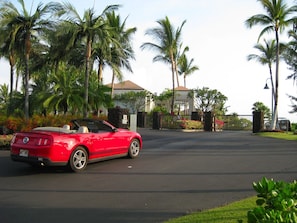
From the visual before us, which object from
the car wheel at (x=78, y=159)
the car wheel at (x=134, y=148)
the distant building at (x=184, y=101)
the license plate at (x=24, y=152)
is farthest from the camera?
the distant building at (x=184, y=101)

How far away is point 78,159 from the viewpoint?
9.31m

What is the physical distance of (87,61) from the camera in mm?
18859

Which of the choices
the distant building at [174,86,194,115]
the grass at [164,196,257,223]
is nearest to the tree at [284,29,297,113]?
the distant building at [174,86,194,115]

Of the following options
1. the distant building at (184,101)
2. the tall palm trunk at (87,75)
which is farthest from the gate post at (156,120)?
the tall palm trunk at (87,75)

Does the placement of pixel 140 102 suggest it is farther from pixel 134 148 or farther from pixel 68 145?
pixel 68 145

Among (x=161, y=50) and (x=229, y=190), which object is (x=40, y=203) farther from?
(x=161, y=50)

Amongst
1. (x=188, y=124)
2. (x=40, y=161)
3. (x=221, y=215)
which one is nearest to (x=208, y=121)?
→ (x=188, y=124)

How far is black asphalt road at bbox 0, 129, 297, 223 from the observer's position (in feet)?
18.7

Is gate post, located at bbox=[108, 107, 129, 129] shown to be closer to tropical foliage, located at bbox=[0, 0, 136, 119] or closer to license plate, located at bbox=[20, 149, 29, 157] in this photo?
tropical foliage, located at bbox=[0, 0, 136, 119]

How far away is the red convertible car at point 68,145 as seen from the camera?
28.6 feet

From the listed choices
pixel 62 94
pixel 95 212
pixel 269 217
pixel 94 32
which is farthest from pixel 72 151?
pixel 62 94

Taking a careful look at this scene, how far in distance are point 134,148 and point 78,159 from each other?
281 centimetres

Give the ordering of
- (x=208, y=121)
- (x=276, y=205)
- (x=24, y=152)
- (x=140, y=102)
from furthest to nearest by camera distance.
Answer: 1. (x=140, y=102)
2. (x=208, y=121)
3. (x=24, y=152)
4. (x=276, y=205)

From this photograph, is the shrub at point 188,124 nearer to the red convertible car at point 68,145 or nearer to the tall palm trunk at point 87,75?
the tall palm trunk at point 87,75
